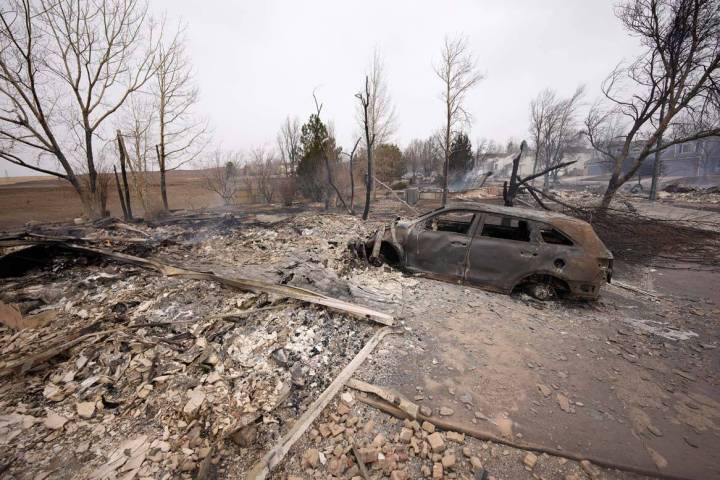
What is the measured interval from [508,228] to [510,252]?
3.22ft

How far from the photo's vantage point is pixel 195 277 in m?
4.40

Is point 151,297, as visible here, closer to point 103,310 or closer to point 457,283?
point 103,310

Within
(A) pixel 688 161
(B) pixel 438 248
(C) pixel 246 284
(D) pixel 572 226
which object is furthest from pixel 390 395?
(A) pixel 688 161

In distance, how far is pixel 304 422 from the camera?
220 centimetres

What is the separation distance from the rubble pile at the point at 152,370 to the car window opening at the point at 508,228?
9.65 feet

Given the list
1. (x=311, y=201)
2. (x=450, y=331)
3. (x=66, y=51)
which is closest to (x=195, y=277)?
(x=450, y=331)

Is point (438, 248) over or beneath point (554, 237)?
beneath

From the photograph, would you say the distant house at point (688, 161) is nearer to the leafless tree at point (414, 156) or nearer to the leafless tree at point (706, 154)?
the leafless tree at point (706, 154)

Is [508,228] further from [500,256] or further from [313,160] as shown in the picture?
[313,160]

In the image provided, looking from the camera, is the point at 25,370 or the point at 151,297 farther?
the point at 151,297

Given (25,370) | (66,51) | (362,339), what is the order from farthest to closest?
(66,51) < (362,339) < (25,370)

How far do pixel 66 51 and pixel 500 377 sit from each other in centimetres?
1710

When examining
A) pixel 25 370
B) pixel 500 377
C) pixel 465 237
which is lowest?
pixel 500 377

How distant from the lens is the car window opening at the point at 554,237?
4241 mm
